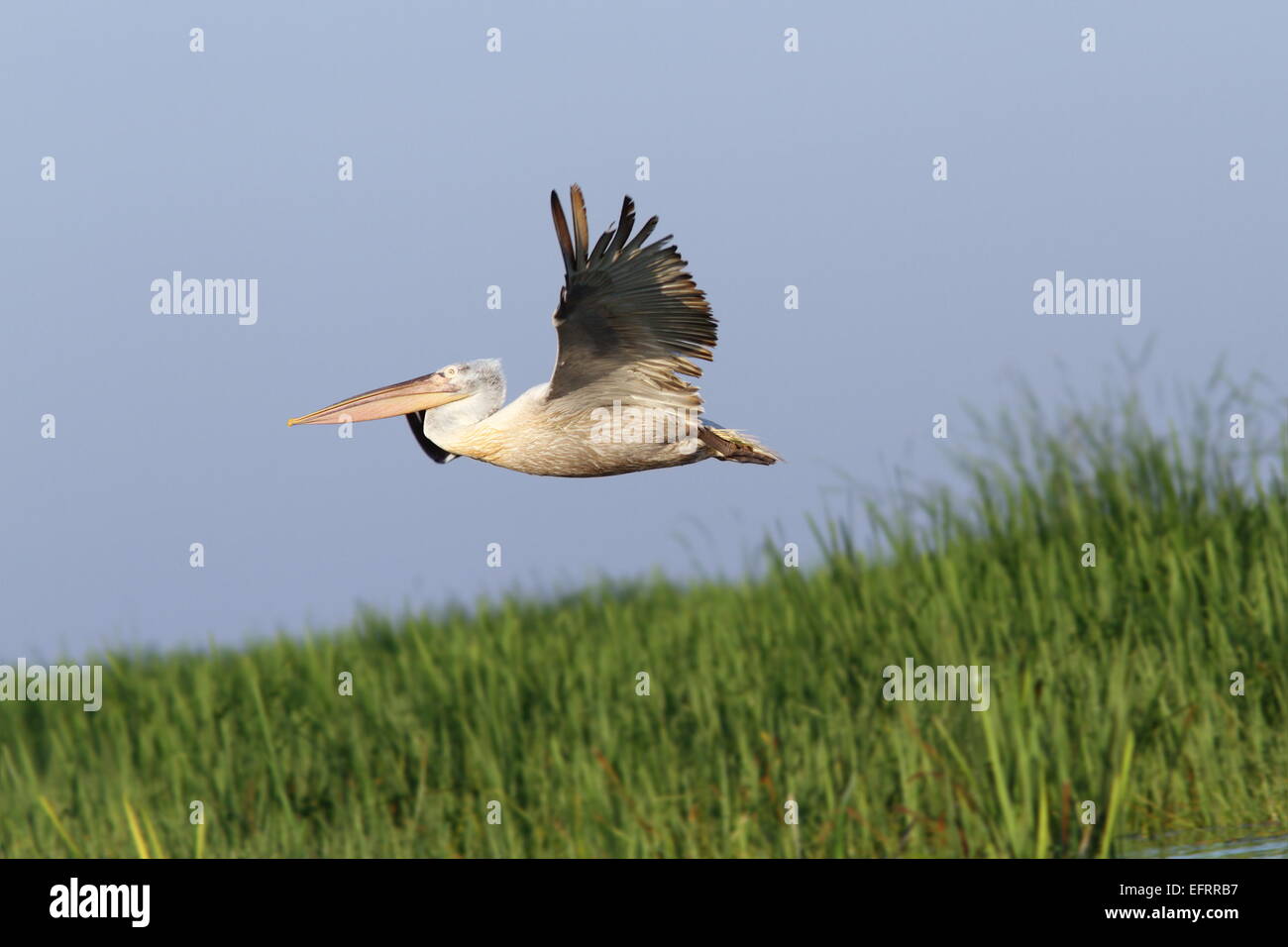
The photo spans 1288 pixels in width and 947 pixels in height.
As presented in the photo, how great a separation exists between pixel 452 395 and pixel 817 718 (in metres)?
2.10

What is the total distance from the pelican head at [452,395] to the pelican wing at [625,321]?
628 millimetres

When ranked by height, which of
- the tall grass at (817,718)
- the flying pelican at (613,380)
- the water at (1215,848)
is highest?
the flying pelican at (613,380)

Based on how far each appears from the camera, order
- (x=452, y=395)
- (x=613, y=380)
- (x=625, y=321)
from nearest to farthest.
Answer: (x=625, y=321) → (x=613, y=380) → (x=452, y=395)

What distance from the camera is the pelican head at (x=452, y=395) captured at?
18.0ft

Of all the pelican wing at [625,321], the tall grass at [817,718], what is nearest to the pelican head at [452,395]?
the pelican wing at [625,321]

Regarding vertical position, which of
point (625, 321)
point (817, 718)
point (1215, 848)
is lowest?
point (1215, 848)

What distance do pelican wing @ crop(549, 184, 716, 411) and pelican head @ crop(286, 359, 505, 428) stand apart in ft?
2.06

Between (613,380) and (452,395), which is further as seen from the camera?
(452,395)

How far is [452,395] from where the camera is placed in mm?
5582

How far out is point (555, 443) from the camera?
4.95 m

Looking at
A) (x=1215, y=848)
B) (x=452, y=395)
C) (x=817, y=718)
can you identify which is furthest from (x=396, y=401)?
(x=1215, y=848)

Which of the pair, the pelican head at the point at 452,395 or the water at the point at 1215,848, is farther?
the pelican head at the point at 452,395

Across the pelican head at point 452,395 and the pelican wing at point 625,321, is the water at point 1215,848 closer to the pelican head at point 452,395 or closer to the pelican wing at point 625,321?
the pelican wing at point 625,321

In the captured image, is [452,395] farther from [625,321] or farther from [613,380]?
[625,321]
